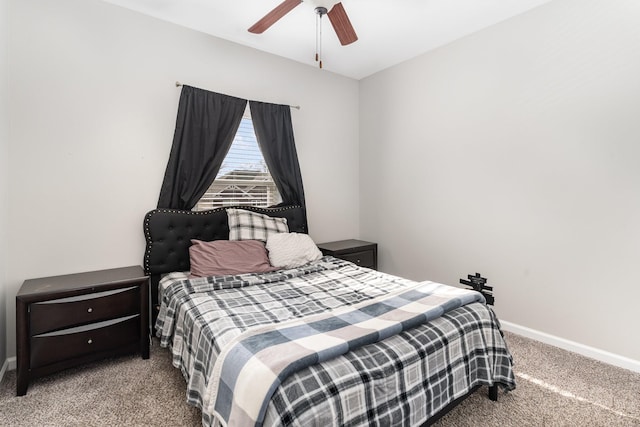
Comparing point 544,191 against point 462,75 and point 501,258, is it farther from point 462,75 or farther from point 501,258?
point 462,75

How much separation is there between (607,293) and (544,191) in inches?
34.2

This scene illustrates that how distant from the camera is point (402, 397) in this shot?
1.38 metres

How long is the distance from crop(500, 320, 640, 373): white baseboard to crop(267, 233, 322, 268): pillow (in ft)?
6.28

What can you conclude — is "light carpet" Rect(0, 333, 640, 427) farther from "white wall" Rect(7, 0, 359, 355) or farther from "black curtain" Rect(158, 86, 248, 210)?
"black curtain" Rect(158, 86, 248, 210)

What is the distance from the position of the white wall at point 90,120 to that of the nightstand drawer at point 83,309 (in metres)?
0.49

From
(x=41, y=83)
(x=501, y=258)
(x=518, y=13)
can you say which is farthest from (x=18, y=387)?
(x=518, y=13)

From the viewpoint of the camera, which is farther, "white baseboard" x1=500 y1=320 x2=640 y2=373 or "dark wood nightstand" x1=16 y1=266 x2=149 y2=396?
"white baseboard" x1=500 y1=320 x2=640 y2=373

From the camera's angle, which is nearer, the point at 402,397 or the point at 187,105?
the point at 402,397

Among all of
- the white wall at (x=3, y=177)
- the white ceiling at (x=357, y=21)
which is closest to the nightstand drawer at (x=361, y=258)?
the white ceiling at (x=357, y=21)

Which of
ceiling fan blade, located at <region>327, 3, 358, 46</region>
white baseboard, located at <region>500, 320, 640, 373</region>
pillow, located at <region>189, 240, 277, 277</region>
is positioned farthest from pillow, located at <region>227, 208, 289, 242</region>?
white baseboard, located at <region>500, 320, 640, 373</region>

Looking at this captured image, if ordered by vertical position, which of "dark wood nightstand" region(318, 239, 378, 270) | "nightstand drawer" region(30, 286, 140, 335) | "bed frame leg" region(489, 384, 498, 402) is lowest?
"bed frame leg" region(489, 384, 498, 402)

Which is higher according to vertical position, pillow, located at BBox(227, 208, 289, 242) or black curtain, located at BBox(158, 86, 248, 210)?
black curtain, located at BBox(158, 86, 248, 210)

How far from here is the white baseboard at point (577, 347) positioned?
2254 mm

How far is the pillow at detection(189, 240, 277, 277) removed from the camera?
255 centimetres
